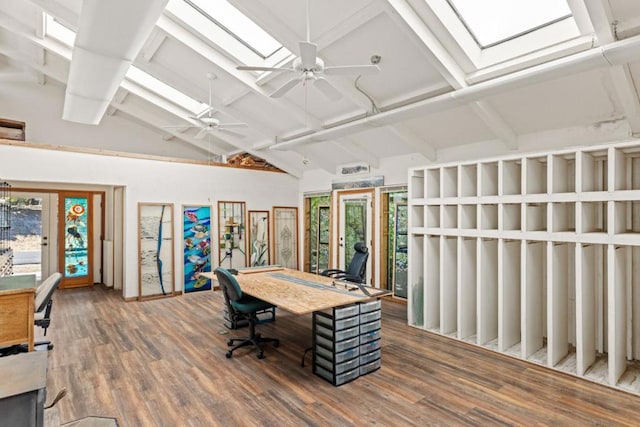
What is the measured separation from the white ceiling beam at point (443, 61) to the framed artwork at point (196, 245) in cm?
523

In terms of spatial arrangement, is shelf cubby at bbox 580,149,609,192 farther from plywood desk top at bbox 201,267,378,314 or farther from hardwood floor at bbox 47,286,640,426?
plywood desk top at bbox 201,267,378,314

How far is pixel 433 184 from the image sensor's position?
4.67 meters

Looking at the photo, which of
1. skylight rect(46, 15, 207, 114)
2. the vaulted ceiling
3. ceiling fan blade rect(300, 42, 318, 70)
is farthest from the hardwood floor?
skylight rect(46, 15, 207, 114)

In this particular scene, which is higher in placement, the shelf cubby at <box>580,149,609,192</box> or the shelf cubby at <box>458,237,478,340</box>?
the shelf cubby at <box>580,149,609,192</box>

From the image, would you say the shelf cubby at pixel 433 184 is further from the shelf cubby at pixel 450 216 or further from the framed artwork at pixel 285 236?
the framed artwork at pixel 285 236

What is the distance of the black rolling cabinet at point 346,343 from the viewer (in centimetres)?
320

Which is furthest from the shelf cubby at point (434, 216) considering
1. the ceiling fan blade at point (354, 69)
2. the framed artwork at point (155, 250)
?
the framed artwork at point (155, 250)

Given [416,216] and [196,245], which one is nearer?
[416,216]

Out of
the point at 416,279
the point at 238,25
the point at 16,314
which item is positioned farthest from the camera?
the point at 416,279

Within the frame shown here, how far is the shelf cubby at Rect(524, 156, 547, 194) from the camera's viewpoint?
3.72 meters

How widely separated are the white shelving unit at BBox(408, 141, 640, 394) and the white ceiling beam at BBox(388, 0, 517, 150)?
52cm

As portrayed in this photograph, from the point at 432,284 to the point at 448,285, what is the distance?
233 millimetres

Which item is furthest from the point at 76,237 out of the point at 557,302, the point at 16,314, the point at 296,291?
the point at 557,302

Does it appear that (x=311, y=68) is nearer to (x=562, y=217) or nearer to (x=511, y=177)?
(x=511, y=177)
